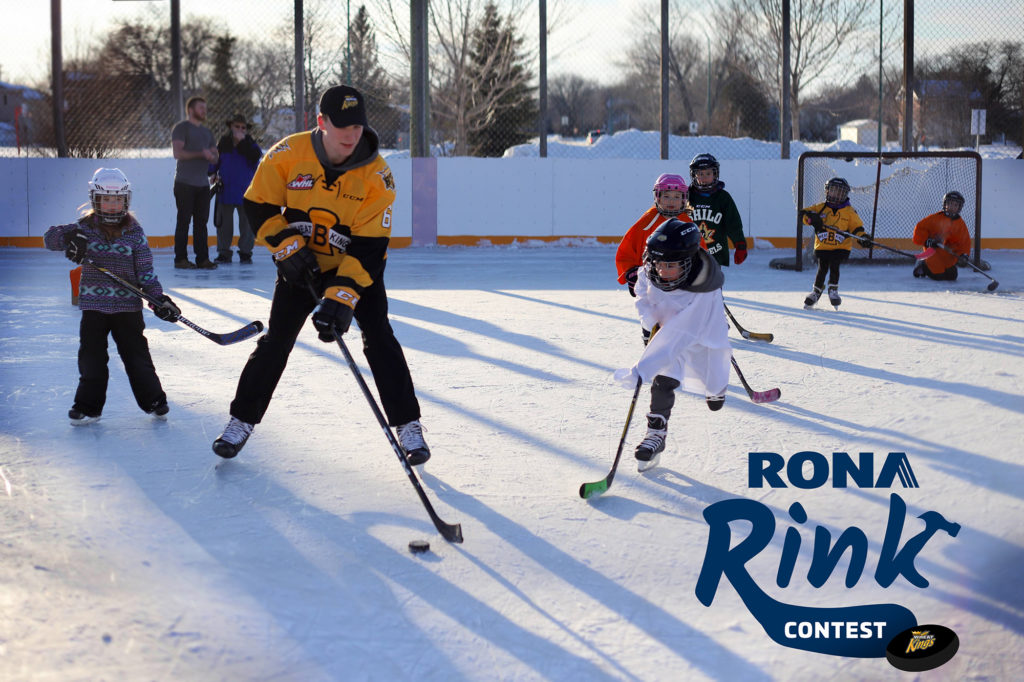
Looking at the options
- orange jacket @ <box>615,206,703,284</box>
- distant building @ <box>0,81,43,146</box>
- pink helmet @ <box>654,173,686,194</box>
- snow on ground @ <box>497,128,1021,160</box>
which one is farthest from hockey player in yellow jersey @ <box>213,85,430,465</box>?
distant building @ <box>0,81,43,146</box>

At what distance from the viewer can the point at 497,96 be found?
15.5m

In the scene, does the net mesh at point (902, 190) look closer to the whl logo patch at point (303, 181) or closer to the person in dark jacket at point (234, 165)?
the person in dark jacket at point (234, 165)

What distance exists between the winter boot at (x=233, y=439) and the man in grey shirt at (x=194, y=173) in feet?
20.9

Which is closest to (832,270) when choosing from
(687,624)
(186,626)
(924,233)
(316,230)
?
(924,233)

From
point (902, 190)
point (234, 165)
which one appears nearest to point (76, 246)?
point (234, 165)

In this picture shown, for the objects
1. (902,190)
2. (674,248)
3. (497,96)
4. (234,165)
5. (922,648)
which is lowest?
(922,648)

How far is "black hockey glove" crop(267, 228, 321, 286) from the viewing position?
3314 millimetres

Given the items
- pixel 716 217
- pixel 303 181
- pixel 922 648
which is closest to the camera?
pixel 922 648

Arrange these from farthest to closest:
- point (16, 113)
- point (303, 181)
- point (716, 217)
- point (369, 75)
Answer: point (369, 75) < point (16, 113) < point (716, 217) < point (303, 181)

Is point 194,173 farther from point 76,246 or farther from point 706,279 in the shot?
point 706,279

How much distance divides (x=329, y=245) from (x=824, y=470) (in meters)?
1.79

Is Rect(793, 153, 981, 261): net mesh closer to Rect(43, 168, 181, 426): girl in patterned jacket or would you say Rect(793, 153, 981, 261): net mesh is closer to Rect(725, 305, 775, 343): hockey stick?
Rect(725, 305, 775, 343): hockey stick

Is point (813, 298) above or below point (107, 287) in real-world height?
below

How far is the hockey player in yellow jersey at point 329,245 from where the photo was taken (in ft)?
10.9
